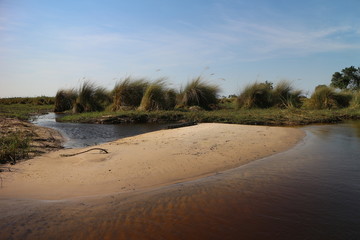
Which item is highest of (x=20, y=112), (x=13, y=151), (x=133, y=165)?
(x=20, y=112)

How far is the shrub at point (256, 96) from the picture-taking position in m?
17.0

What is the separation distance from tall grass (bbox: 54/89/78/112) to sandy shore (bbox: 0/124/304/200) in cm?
1496

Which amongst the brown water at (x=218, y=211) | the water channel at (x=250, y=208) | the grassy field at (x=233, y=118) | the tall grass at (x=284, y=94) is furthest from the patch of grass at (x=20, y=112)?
the tall grass at (x=284, y=94)

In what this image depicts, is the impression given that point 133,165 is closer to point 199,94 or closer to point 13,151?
point 13,151

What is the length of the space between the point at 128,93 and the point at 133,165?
38.5 ft

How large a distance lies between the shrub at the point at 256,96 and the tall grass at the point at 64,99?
Result: 11.7m

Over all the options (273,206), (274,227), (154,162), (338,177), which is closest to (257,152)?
(338,177)

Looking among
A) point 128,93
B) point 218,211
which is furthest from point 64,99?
point 218,211

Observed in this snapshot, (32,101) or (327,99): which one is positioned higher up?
(32,101)

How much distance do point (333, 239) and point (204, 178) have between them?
1.93 meters

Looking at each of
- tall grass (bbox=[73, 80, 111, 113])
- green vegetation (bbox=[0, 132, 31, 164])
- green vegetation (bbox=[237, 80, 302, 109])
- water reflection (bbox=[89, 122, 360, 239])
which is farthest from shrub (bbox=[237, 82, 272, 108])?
green vegetation (bbox=[0, 132, 31, 164])

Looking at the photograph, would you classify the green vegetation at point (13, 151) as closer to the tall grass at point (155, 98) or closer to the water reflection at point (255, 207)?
the water reflection at point (255, 207)

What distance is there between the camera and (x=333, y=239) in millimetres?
2334

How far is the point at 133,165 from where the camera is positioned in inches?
177
